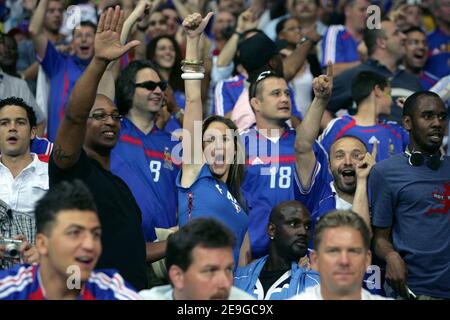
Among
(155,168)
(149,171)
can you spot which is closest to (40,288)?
(149,171)

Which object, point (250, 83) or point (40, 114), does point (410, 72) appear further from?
point (40, 114)

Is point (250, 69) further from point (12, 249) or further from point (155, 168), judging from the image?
point (12, 249)

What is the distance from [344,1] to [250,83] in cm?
468

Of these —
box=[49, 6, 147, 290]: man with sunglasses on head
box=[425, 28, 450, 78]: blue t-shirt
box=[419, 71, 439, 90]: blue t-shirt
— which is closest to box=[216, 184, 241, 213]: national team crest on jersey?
box=[49, 6, 147, 290]: man with sunglasses on head

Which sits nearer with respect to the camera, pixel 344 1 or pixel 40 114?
pixel 40 114

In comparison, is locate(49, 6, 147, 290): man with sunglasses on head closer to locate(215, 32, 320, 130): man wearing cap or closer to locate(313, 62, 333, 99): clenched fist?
locate(313, 62, 333, 99): clenched fist

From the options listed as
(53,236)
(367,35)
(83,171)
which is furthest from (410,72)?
(53,236)

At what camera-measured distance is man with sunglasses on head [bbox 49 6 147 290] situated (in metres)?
6.30

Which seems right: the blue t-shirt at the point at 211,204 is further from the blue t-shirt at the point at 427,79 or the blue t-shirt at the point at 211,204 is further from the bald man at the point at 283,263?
the blue t-shirt at the point at 427,79

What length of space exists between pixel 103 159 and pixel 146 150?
174 cm

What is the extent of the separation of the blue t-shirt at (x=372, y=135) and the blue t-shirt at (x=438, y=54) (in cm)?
332

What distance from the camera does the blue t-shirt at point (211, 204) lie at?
7.68m

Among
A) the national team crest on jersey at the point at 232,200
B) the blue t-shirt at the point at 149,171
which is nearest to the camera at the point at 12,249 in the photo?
the national team crest on jersey at the point at 232,200
